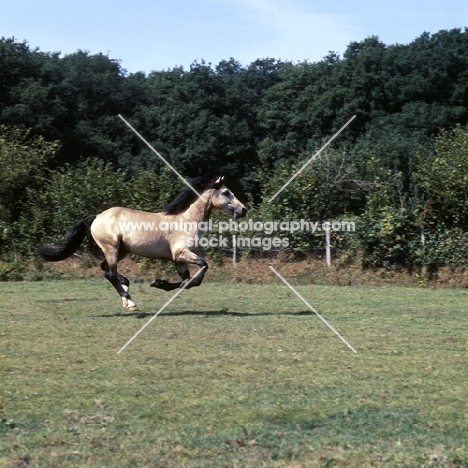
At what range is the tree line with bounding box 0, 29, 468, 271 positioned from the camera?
2278 centimetres

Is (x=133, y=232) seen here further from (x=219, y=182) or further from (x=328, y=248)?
(x=328, y=248)

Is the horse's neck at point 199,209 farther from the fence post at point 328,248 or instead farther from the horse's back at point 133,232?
the fence post at point 328,248

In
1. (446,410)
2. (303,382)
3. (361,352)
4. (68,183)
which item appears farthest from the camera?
(68,183)

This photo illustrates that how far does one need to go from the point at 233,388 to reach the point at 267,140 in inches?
1300

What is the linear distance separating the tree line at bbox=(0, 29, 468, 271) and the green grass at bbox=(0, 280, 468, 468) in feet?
30.0

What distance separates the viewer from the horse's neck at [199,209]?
44.7 feet

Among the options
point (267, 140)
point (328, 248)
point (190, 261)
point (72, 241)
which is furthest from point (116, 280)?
point (267, 140)

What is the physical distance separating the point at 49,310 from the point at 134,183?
1136 centimetres

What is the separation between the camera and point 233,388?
788 centimetres

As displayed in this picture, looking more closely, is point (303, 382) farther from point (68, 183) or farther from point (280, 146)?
point (280, 146)

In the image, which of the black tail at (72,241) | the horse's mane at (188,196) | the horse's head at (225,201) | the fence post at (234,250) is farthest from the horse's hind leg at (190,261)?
the fence post at (234,250)

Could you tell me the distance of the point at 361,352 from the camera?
32.2ft

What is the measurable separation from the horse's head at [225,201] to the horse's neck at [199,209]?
11 cm

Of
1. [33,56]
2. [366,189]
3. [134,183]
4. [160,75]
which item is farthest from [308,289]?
[160,75]
